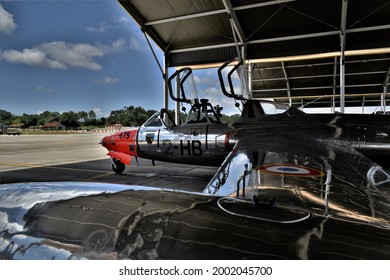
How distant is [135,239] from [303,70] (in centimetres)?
2113

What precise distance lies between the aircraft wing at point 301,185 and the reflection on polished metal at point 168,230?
6 cm

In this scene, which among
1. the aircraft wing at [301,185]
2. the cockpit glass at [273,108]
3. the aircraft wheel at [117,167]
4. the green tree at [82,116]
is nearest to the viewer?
the aircraft wing at [301,185]

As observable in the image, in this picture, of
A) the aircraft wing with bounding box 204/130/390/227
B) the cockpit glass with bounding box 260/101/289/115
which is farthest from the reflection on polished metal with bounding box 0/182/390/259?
the cockpit glass with bounding box 260/101/289/115

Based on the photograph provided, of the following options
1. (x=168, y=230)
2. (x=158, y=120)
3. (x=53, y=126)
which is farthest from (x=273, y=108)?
(x=53, y=126)

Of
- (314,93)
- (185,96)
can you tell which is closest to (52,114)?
(314,93)

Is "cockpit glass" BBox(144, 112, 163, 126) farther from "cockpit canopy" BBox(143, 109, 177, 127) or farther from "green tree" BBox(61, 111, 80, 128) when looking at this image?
"green tree" BBox(61, 111, 80, 128)

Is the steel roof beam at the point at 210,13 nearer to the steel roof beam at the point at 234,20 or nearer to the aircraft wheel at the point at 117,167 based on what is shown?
the steel roof beam at the point at 234,20

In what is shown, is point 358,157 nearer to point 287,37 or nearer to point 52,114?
point 287,37

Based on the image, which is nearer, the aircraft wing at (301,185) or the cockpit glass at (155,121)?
the aircraft wing at (301,185)

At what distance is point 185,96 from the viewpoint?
6262 millimetres

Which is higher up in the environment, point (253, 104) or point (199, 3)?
point (199, 3)

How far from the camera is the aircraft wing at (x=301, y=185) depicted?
1023 mm

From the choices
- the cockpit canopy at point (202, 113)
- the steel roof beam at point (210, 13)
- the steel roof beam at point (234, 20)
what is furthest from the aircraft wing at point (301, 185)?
the steel roof beam at point (210, 13)
